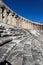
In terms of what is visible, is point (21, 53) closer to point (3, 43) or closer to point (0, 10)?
point (3, 43)

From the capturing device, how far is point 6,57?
1692 millimetres

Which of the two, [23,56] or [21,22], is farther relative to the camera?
[21,22]

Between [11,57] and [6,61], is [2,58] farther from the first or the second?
[11,57]

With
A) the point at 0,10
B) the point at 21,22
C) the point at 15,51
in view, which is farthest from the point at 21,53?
the point at 21,22

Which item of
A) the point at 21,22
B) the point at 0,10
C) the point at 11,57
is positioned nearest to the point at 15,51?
the point at 11,57

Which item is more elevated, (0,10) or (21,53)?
(0,10)

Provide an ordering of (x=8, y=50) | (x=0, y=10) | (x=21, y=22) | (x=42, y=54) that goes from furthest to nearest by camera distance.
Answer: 1. (x=21, y=22)
2. (x=0, y=10)
3. (x=42, y=54)
4. (x=8, y=50)

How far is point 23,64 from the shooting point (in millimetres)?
1664

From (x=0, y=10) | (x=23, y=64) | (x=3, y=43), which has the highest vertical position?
(x=0, y=10)

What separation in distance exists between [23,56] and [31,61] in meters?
0.14

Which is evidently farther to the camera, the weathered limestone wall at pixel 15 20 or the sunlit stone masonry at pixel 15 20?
the weathered limestone wall at pixel 15 20

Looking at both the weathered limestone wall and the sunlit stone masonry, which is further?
the weathered limestone wall

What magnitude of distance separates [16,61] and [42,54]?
1.70 ft

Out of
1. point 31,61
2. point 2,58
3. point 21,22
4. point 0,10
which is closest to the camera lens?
point 2,58
